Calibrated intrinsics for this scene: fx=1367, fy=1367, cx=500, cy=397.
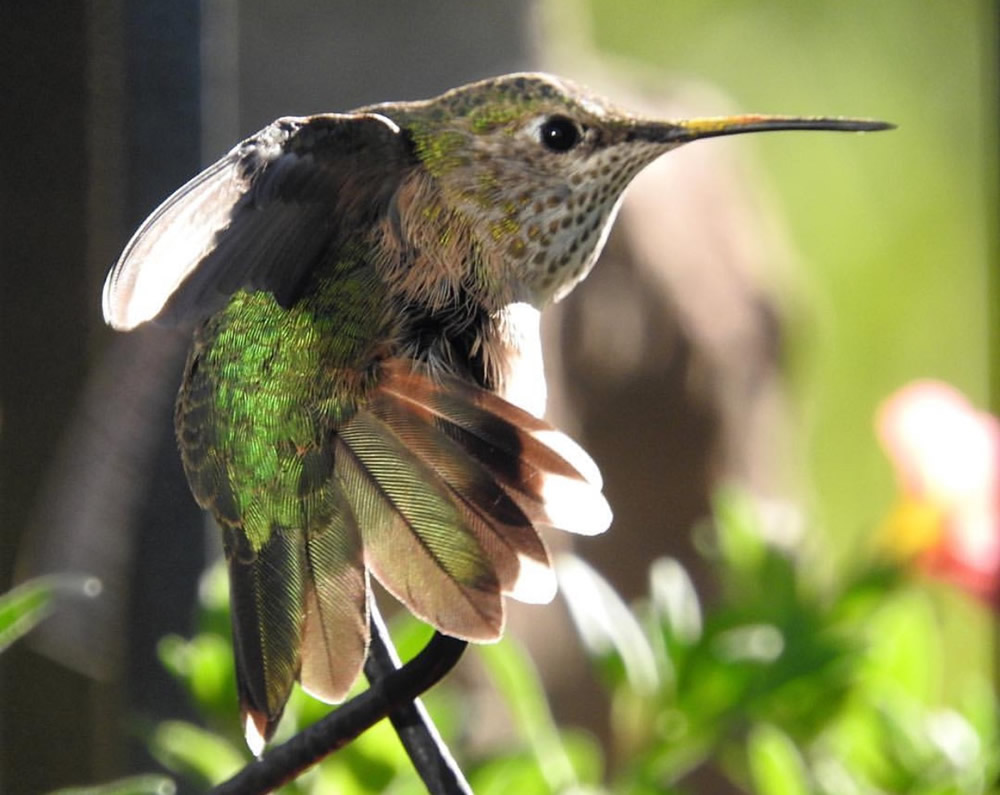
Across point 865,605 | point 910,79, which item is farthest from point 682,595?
point 910,79

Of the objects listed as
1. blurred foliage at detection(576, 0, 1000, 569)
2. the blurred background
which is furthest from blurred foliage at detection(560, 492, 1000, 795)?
blurred foliage at detection(576, 0, 1000, 569)

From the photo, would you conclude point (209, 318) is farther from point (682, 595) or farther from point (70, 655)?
point (682, 595)

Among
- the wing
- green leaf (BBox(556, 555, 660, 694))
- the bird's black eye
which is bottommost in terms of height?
green leaf (BBox(556, 555, 660, 694))

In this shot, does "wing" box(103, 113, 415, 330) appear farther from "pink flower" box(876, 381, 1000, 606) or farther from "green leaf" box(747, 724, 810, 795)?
"pink flower" box(876, 381, 1000, 606)

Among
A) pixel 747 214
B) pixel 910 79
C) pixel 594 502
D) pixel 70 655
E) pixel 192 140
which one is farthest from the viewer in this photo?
pixel 910 79

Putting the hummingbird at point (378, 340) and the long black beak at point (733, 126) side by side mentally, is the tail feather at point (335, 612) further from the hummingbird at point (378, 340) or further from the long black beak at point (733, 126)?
the long black beak at point (733, 126)

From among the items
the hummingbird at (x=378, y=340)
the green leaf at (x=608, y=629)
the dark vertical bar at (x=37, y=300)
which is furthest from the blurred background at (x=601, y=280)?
the green leaf at (x=608, y=629)
